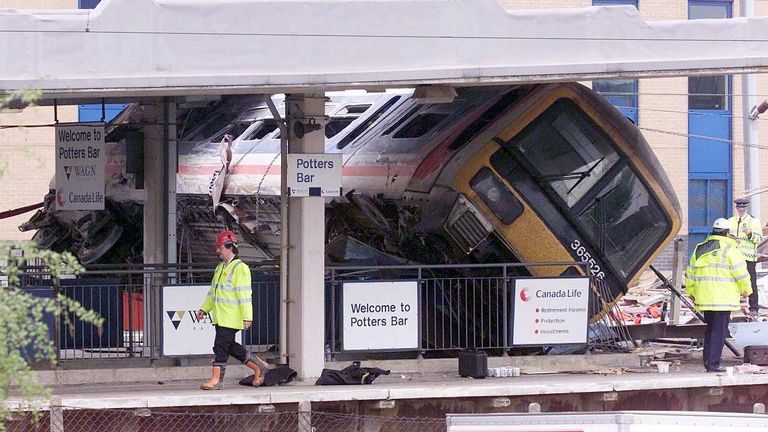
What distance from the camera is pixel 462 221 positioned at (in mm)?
15422

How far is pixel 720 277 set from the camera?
14.5 m

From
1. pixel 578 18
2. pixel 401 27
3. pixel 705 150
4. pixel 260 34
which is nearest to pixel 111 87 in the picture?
pixel 260 34

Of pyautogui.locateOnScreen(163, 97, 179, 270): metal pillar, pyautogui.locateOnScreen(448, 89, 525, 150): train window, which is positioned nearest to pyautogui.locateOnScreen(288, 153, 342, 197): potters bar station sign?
→ pyautogui.locateOnScreen(448, 89, 525, 150): train window

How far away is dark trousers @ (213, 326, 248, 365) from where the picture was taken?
1305 cm

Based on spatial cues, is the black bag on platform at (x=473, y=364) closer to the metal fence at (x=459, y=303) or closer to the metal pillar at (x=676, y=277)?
the metal fence at (x=459, y=303)

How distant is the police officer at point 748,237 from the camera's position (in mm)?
18859

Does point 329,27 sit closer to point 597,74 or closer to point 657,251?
point 597,74

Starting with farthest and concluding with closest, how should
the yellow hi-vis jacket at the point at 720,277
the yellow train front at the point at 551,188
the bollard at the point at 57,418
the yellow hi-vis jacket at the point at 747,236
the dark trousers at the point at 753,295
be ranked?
the yellow hi-vis jacket at the point at 747,236 < the dark trousers at the point at 753,295 < the yellow train front at the point at 551,188 < the yellow hi-vis jacket at the point at 720,277 < the bollard at the point at 57,418

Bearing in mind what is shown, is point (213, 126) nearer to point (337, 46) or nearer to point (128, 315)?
point (128, 315)

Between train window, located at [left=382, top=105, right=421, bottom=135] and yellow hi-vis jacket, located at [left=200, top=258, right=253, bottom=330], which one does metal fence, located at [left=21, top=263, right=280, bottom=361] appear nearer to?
yellow hi-vis jacket, located at [left=200, top=258, right=253, bottom=330]

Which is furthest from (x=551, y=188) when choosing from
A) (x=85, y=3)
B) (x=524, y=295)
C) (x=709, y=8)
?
(x=709, y=8)

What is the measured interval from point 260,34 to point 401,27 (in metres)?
1.35

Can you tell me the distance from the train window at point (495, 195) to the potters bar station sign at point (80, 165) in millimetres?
4925

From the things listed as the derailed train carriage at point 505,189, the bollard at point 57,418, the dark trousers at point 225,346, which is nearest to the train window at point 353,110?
the derailed train carriage at point 505,189
